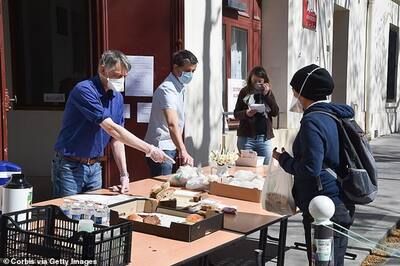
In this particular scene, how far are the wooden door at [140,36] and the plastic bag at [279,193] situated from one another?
3046 millimetres

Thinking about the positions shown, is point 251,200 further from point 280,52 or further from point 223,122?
point 280,52

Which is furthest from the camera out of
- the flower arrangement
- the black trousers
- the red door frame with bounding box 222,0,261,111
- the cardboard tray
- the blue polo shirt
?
the red door frame with bounding box 222,0,261,111

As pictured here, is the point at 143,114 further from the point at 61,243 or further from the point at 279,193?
the point at 61,243

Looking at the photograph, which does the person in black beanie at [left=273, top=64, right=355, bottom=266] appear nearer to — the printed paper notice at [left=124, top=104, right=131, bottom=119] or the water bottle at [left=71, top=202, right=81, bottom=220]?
the water bottle at [left=71, top=202, right=81, bottom=220]

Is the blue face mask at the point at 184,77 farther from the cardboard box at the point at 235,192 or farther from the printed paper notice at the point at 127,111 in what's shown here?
the printed paper notice at the point at 127,111

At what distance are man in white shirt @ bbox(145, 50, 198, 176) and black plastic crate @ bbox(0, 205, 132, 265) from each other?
2.28 m

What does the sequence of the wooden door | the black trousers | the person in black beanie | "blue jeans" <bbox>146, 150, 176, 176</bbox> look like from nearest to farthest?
the person in black beanie < the black trousers < "blue jeans" <bbox>146, 150, 176, 176</bbox> < the wooden door

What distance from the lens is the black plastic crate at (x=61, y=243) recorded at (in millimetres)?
2213

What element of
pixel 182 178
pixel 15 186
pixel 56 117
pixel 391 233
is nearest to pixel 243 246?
pixel 182 178

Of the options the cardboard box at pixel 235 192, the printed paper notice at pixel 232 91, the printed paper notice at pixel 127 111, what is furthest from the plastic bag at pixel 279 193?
the printed paper notice at pixel 232 91

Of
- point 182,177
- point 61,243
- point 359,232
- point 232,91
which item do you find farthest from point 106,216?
point 232,91

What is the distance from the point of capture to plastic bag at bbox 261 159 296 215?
134 inches

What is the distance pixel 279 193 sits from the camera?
135 inches

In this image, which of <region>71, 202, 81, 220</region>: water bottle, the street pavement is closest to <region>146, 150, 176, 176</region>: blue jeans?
the street pavement
